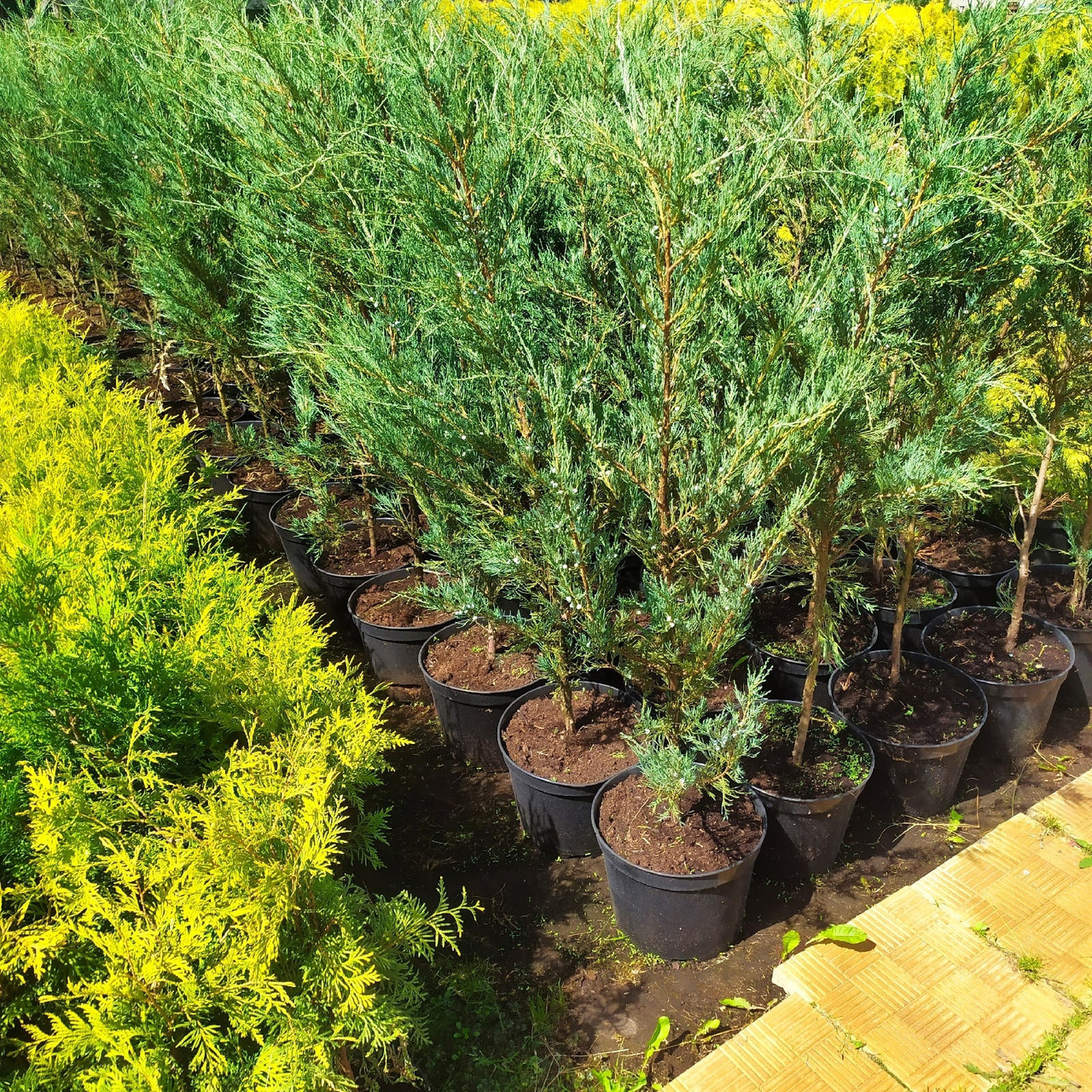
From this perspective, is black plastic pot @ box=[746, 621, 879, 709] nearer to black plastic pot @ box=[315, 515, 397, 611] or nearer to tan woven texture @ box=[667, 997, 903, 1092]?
tan woven texture @ box=[667, 997, 903, 1092]

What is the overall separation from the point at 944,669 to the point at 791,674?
0.71 m

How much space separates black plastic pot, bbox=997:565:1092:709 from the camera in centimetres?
409

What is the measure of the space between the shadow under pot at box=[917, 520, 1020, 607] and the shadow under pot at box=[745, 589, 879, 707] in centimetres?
67

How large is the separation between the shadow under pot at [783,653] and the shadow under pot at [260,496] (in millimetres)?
3461

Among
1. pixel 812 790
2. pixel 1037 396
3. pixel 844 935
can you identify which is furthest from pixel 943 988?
pixel 1037 396

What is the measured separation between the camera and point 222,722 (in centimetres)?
259

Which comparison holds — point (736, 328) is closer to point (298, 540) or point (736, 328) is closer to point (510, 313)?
point (510, 313)

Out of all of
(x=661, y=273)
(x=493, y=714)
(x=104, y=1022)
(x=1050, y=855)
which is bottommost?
(x=1050, y=855)

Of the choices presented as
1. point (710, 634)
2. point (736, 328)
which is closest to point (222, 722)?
point (710, 634)

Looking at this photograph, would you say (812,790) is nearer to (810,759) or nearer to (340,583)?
(810,759)

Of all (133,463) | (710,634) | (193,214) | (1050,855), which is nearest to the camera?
(710,634)

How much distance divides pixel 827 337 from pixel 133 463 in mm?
2985

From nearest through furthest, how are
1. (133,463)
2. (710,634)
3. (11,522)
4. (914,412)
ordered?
(710,634), (11,522), (914,412), (133,463)

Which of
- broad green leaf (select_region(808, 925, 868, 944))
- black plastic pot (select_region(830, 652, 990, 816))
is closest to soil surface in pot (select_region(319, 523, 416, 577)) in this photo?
black plastic pot (select_region(830, 652, 990, 816))
